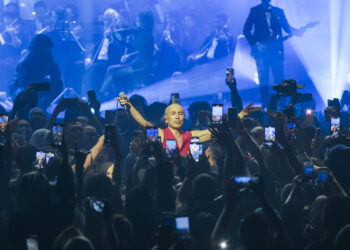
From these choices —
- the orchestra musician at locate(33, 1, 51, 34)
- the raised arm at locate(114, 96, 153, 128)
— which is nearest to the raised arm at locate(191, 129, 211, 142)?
the raised arm at locate(114, 96, 153, 128)

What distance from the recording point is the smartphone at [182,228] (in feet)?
6.58

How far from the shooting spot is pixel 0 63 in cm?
1588

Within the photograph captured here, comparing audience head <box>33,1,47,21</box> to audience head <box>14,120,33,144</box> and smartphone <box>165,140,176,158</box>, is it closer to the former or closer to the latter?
audience head <box>14,120,33,144</box>

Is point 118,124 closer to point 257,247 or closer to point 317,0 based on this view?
point 257,247

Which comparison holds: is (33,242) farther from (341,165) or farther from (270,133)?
(270,133)

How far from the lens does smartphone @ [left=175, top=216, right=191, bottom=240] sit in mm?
2006

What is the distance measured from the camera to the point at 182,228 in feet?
6.73

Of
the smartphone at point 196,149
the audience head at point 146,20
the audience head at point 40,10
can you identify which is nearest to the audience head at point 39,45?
the audience head at point 146,20

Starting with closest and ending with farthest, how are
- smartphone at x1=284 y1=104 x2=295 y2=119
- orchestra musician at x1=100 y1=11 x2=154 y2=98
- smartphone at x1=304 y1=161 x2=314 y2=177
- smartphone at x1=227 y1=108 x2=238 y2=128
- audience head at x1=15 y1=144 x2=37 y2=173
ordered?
1. smartphone at x1=304 y1=161 x2=314 y2=177
2. audience head at x1=15 y1=144 x2=37 y2=173
3. smartphone at x1=227 y1=108 x2=238 y2=128
4. smartphone at x1=284 y1=104 x2=295 y2=119
5. orchestra musician at x1=100 y1=11 x2=154 y2=98

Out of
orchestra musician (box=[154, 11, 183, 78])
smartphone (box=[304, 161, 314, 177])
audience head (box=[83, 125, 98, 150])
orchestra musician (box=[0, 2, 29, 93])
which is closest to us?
smartphone (box=[304, 161, 314, 177])

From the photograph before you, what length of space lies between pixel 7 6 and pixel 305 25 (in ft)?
34.1

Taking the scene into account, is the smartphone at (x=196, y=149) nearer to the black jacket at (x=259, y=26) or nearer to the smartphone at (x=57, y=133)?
the smartphone at (x=57, y=133)

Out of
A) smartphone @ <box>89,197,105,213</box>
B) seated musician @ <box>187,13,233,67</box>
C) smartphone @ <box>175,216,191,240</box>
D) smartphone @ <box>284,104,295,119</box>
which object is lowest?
smartphone @ <box>175,216,191,240</box>

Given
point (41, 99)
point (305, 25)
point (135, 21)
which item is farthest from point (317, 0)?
point (41, 99)
